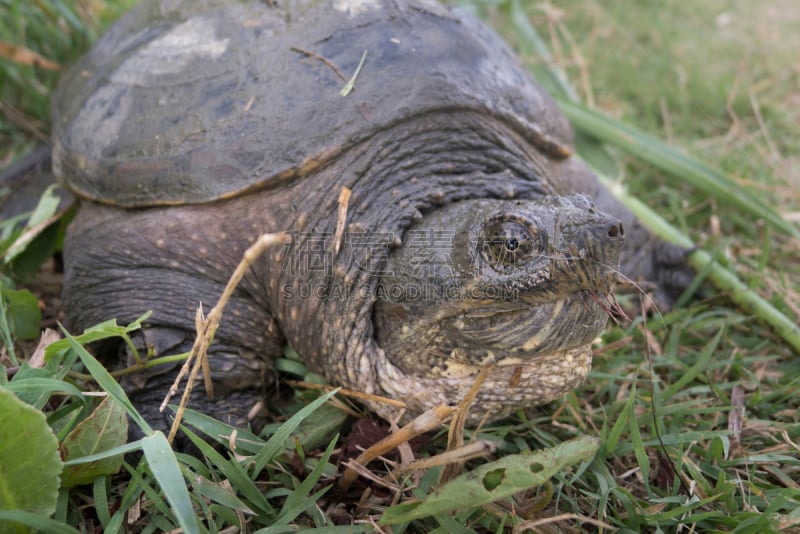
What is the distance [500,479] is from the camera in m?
1.42

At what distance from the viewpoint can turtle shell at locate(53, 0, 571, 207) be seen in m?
1.98

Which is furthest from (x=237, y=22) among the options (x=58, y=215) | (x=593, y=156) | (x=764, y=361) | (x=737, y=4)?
(x=737, y=4)

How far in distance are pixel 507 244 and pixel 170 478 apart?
3.24ft

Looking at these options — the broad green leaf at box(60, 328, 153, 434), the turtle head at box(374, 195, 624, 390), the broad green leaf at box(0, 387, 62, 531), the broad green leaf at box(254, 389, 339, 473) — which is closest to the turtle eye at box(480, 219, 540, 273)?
the turtle head at box(374, 195, 624, 390)

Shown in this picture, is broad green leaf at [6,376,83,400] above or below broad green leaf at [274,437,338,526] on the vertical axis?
above

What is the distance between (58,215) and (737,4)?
19.0 ft

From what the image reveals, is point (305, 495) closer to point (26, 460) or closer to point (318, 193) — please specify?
point (26, 460)

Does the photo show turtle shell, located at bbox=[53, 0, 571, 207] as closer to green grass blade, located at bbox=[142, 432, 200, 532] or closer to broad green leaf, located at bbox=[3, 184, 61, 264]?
broad green leaf, located at bbox=[3, 184, 61, 264]

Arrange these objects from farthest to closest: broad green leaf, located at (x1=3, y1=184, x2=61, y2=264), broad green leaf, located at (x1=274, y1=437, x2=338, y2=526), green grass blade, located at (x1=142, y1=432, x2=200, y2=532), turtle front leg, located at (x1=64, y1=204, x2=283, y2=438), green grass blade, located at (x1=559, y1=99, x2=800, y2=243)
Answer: green grass blade, located at (x1=559, y1=99, x2=800, y2=243) → broad green leaf, located at (x1=3, y1=184, x2=61, y2=264) → turtle front leg, located at (x1=64, y1=204, x2=283, y2=438) → broad green leaf, located at (x1=274, y1=437, x2=338, y2=526) → green grass blade, located at (x1=142, y1=432, x2=200, y2=532)

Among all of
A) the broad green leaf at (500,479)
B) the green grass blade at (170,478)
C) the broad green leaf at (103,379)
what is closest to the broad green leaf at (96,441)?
the broad green leaf at (103,379)

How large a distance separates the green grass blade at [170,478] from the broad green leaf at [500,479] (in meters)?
0.49

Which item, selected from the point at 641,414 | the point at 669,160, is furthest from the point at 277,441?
the point at 669,160

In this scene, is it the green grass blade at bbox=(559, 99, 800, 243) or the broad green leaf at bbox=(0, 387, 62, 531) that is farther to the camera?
the green grass blade at bbox=(559, 99, 800, 243)

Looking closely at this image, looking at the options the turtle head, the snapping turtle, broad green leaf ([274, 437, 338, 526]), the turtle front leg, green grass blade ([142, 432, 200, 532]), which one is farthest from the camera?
the turtle front leg
